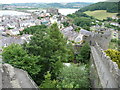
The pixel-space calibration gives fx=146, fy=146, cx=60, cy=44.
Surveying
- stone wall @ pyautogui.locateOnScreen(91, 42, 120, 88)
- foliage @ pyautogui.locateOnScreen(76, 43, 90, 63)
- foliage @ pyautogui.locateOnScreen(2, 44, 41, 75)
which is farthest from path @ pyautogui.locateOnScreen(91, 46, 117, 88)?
foliage @ pyautogui.locateOnScreen(76, 43, 90, 63)

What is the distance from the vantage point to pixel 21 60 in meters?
11.5

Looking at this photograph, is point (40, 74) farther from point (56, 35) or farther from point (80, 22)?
point (80, 22)

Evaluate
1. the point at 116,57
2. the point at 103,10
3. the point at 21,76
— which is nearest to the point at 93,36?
the point at 116,57

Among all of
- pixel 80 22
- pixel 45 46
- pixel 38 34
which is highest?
pixel 38 34

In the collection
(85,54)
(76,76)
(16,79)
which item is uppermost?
(76,76)

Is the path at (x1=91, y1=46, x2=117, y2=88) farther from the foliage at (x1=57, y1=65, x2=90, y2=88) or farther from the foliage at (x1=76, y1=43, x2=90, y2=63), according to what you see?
the foliage at (x1=76, y1=43, x2=90, y2=63)

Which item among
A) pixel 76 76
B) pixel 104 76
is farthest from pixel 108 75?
pixel 76 76

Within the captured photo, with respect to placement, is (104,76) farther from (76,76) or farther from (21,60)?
(21,60)

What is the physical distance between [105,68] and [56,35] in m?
7.06

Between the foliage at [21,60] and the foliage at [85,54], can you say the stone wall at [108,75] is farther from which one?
the foliage at [85,54]

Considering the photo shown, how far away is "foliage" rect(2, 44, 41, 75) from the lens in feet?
37.0

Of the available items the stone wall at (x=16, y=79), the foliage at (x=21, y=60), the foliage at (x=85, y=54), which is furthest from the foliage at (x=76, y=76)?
the foliage at (x=85, y=54)

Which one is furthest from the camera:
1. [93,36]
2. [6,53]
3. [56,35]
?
[93,36]

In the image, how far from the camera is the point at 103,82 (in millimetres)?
8250
